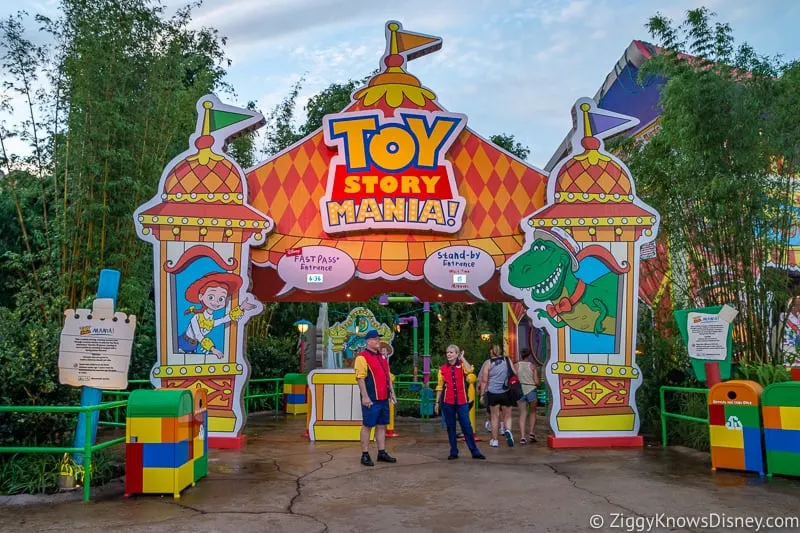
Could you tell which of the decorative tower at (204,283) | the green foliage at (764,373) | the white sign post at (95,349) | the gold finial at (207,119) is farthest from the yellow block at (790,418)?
the gold finial at (207,119)

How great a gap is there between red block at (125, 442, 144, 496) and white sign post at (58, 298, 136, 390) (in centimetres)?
58

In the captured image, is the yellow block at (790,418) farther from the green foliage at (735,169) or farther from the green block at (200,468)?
the green block at (200,468)

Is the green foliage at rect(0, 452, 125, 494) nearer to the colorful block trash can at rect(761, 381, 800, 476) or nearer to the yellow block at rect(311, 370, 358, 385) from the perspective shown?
the yellow block at rect(311, 370, 358, 385)

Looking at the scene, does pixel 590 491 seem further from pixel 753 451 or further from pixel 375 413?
pixel 375 413

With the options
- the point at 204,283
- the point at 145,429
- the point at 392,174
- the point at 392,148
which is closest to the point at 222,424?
the point at 204,283

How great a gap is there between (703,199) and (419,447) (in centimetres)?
515

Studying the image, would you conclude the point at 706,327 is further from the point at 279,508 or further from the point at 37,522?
the point at 37,522

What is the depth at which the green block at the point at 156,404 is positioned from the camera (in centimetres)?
623

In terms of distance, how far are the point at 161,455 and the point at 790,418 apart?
237 inches

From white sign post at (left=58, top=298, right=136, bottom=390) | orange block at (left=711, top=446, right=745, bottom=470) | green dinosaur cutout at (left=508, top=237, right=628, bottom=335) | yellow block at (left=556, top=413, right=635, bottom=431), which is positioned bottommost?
orange block at (left=711, top=446, right=745, bottom=470)

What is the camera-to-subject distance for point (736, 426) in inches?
291

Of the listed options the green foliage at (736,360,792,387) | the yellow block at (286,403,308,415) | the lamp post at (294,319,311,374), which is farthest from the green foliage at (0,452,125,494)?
the lamp post at (294,319,311,374)

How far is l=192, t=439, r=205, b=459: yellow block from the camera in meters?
6.84

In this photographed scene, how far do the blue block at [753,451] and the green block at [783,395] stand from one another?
0.35m
